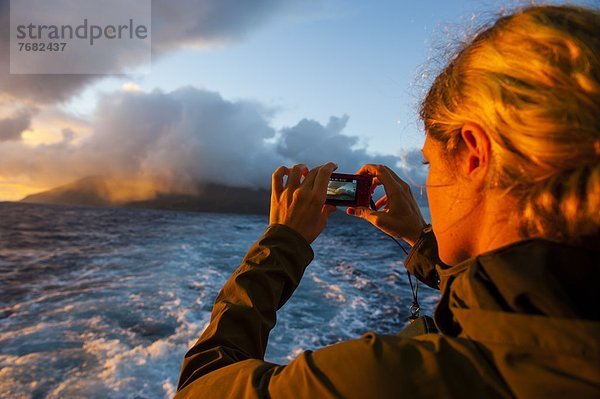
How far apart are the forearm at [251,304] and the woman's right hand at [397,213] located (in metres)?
0.55

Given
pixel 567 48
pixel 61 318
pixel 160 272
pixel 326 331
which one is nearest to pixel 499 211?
pixel 567 48

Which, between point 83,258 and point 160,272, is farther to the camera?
point 83,258

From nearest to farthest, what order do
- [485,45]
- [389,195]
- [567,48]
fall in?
1. [567,48]
2. [485,45]
3. [389,195]

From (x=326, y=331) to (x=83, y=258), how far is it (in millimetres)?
8708

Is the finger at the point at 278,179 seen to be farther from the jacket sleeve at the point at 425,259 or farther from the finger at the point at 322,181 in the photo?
the jacket sleeve at the point at 425,259

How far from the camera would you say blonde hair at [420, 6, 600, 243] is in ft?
2.41

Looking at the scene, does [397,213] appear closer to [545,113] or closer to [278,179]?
[278,179]

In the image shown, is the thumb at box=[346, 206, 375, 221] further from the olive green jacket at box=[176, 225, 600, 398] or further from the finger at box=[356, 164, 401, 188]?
the olive green jacket at box=[176, 225, 600, 398]

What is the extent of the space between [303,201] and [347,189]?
1.76 feet

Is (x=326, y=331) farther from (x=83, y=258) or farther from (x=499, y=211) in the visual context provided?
(x=83, y=258)

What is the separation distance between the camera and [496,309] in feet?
2.21

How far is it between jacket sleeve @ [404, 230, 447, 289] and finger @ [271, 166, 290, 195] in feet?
1.99

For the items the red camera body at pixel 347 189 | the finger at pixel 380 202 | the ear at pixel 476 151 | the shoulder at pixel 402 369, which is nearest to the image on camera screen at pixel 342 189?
the red camera body at pixel 347 189

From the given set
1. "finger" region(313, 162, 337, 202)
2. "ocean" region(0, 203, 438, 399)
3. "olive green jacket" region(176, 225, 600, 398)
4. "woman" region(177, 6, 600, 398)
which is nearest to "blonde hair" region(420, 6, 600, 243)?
"woman" region(177, 6, 600, 398)
